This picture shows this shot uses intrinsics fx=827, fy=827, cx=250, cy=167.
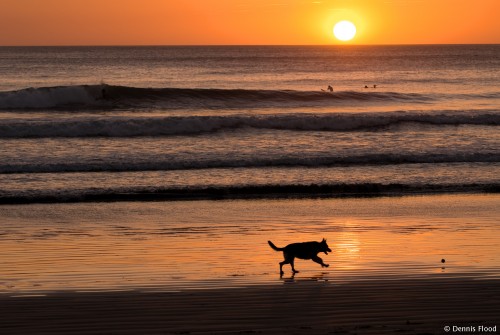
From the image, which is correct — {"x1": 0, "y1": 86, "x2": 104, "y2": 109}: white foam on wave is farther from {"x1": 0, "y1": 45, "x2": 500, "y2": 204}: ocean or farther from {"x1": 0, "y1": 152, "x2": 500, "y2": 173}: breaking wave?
{"x1": 0, "y1": 152, "x2": 500, "y2": 173}: breaking wave

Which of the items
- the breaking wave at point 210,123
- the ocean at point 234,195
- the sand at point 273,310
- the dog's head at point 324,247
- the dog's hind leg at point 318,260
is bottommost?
the sand at point 273,310

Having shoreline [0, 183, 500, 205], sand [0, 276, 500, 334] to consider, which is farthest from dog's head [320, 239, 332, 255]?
shoreline [0, 183, 500, 205]

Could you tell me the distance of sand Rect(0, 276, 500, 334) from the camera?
788 centimetres

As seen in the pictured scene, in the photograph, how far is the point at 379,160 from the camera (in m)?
21.7

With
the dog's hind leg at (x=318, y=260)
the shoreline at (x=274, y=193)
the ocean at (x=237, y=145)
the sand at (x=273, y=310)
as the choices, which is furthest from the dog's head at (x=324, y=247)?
the ocean at (x=237, y=145)

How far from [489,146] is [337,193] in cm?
862

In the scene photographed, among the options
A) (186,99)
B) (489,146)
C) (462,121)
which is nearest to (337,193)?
(489,146)

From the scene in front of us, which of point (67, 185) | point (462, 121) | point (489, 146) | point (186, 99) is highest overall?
point (186, 99)

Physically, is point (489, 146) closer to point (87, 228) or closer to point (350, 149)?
point (350, 149)

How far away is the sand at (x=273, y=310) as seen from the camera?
7875 mm

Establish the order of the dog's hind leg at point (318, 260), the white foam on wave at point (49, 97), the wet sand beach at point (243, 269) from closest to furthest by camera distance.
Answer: the wet sand beach at point (243, 269), the dog's hind leg at point (318, 260), the white foam on wave at point (49, 97)

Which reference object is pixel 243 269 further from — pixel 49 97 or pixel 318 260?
pixel 49 97

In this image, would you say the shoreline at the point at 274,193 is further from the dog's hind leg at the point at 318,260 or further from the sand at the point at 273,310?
the sand at the point at 273,310

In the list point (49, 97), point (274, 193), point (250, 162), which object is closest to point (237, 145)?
point (250, 162)
